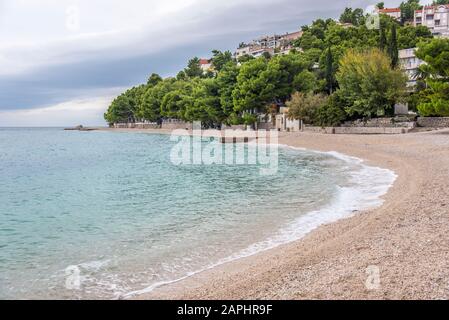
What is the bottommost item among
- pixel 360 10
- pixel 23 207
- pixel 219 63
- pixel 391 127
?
pixel 23 207

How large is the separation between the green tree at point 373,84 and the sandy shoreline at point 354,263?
141 ft

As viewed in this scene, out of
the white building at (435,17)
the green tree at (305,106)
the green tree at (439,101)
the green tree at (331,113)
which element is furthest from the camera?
the white building at (435,17)

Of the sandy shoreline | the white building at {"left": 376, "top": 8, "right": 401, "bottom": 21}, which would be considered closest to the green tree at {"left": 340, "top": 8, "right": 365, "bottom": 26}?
the white building at {"left": 376, "top": 8, "right": 401, "bottom": 21}

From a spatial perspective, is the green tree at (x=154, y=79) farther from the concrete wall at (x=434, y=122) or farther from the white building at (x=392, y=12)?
the concrete wall at (x=434, y=122)

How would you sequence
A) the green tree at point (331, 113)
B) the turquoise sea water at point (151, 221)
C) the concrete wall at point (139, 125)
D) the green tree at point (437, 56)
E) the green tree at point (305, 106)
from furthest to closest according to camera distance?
the concrete wall at point (139, 125), the green tree at point (305, 106), the green tree at point (331, 113), the green tree at point (437, 56), the turquoise sea water at point (151, 221)

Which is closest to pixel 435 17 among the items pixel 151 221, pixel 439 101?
pixel 439 101

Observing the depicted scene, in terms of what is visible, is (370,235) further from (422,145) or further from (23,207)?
(422,145)

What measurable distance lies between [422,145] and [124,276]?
31.2m

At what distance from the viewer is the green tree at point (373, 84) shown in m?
54.3

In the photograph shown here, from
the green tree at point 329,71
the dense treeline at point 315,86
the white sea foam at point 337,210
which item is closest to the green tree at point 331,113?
the dense treeline at point 315,86

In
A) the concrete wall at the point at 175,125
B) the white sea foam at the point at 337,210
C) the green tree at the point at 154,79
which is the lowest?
the white sea foam at the point at 337,210

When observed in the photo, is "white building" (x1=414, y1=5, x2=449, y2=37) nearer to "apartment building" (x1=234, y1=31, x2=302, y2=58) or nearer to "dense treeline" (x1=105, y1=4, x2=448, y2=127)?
"dense treeline" (x1=105, y1=4, x2=448, y2=127)
